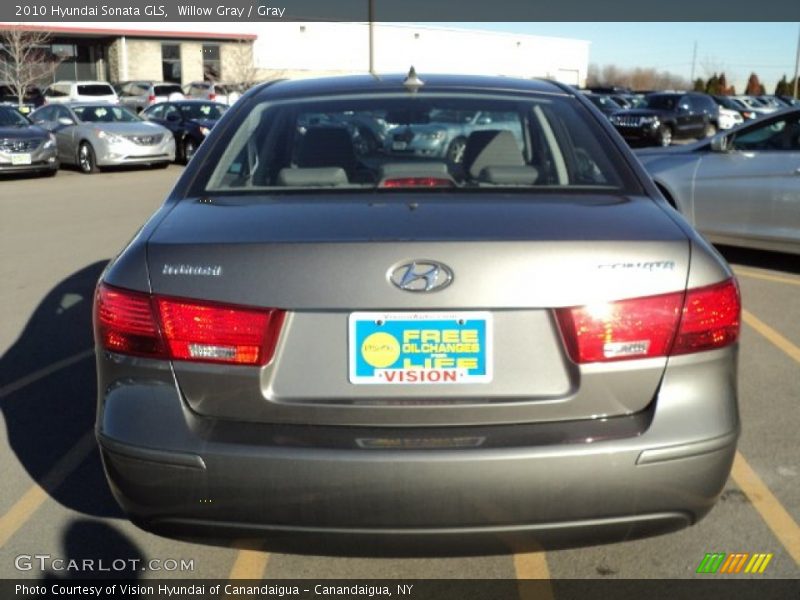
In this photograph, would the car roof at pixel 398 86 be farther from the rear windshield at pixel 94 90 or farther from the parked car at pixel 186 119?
the rear windshield at pixel 94 90

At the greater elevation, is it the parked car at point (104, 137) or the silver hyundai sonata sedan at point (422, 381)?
the silver hyundai sonata sedan at point (422, 381)

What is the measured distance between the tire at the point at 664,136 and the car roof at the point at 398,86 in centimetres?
2424

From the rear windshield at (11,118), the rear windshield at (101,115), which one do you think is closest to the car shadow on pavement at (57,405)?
the rear windshield at (11,118)

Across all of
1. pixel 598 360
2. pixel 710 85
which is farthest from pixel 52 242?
pixel 710 85

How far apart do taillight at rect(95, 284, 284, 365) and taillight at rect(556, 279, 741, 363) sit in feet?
2.61

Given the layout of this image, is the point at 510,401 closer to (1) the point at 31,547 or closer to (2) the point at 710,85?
(1) the point at 31,547

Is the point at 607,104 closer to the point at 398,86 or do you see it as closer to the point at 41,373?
the point at 41,373

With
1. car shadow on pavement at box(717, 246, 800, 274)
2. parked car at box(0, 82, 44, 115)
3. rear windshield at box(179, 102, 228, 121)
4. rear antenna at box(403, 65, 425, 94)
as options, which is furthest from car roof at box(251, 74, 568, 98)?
parked car at box(0, 82, 44, 115)

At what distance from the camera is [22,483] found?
400 centimetres

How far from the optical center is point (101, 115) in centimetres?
2072

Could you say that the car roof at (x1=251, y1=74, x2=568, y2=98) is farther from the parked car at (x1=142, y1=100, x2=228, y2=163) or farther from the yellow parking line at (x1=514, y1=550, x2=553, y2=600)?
the parked car at (x1=142, y1=100, x2=228, y2=163)

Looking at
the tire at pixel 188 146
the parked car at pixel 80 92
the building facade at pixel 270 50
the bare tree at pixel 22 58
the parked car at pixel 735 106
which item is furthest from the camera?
the building facade at pixel 270 50

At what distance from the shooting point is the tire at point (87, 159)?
64.4 feet

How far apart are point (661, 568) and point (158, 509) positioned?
1.70 meters
